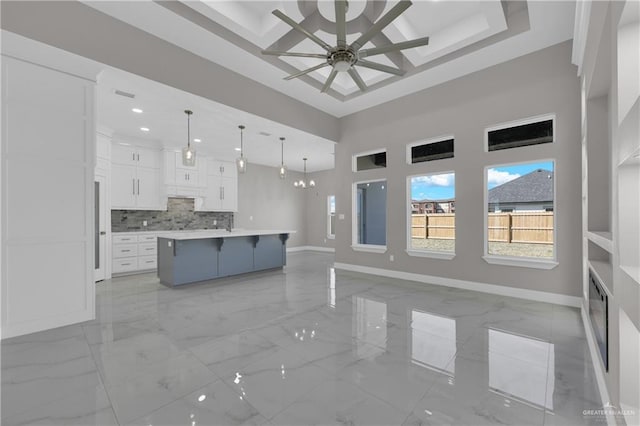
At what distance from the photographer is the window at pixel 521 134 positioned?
383 cm

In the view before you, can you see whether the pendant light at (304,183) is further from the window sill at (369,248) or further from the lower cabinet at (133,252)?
the lower cabinet at (133,252)

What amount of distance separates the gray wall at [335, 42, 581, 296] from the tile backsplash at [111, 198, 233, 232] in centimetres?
399

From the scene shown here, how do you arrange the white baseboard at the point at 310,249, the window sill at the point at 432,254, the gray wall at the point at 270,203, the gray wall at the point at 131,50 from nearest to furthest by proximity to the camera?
the gray wall at the point at 131,50 < the window sill at the point at 432,254 < the gray wall at the point at 270,203 < the white baseboard at the point at 310,249

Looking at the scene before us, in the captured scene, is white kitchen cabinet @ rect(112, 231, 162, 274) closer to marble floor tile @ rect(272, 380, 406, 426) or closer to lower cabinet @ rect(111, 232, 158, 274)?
lower cabinet @ rect(111, 232, 158, 274)

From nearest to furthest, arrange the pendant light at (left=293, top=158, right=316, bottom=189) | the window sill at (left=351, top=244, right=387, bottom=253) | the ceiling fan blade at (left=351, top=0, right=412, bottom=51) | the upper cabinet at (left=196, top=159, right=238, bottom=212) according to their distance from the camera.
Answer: the ceiling fan blade at (left=351, top=0, right=412, bottom=51) → the window sill at (left=351, top=244, right=387, bottom=253) → the upper cabinet at (left=196, top=159, right=238, bottom=212) → the pendant light at (left=293, top=158, right=316, bottom=189)

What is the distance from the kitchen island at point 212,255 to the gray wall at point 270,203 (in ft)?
10.0

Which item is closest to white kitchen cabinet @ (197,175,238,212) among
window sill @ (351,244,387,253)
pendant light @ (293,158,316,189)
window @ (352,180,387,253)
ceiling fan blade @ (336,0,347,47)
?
pendant light @ (293,158,316,189)

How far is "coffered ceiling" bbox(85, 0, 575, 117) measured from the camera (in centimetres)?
307

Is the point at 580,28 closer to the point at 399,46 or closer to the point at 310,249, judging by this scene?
the point at 399,46

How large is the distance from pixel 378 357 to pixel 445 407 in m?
0.67

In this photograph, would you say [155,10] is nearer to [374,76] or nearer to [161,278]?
[374,76]

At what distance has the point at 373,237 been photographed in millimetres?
6270

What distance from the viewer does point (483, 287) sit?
4.24 m

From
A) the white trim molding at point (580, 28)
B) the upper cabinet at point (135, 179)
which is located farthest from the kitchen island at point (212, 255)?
the white trim molding at point (580, 28)
